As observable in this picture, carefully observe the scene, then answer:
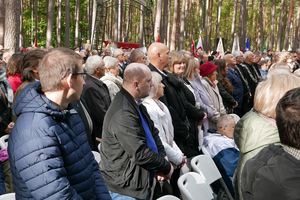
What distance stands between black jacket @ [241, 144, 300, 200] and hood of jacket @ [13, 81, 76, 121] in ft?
3.88

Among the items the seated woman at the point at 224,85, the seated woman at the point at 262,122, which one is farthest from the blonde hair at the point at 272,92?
the seated woman at the point at 224,85

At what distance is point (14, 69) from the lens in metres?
5.05

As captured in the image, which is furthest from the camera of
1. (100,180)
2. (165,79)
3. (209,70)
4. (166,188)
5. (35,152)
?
(209,70)

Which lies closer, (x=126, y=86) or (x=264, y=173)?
(x=264, y=173)

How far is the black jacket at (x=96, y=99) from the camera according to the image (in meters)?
5.15

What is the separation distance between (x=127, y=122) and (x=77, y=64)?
3.18 ft

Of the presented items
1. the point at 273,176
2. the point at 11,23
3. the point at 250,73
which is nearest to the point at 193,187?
the point at 273,176

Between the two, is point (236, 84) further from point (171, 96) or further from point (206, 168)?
point (206, 168)

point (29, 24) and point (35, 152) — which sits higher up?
point (29, 24)

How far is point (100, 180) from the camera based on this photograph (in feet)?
8.61

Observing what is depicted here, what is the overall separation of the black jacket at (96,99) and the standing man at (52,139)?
2.67m

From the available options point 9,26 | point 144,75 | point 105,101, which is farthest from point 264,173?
point 9,26

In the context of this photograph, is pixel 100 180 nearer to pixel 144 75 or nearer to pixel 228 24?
pixel 144 75

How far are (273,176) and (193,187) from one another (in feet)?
5.75
